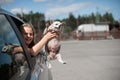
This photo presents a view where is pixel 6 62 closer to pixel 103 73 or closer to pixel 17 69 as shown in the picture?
pixel 17 69

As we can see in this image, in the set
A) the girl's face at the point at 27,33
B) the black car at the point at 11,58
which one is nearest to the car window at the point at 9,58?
the black car at the point at 11,58

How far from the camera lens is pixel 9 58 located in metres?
2.94

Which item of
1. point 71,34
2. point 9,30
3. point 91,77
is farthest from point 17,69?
point 71,34

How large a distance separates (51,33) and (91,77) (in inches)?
270

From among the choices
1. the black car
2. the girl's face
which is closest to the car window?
the black car

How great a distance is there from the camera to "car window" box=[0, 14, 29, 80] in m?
2.68

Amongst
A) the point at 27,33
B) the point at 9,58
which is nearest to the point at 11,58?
the point at 9,58

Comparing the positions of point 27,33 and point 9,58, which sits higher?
point 27,33

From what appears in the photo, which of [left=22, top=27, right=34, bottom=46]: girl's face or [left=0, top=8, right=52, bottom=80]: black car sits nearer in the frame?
[left=0, top=8, right=52, bottom=80]: black car

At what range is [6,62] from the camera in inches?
110

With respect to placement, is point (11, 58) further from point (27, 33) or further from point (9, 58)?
point (27, 33)

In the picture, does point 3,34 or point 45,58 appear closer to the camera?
point 3,34

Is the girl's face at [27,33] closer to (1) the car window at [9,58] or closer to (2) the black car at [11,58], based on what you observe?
(2) the black car at [11,58]

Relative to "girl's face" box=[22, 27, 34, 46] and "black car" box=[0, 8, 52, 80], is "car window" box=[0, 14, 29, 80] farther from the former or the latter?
"girl's face" box=[22, 27, 34, 46]
